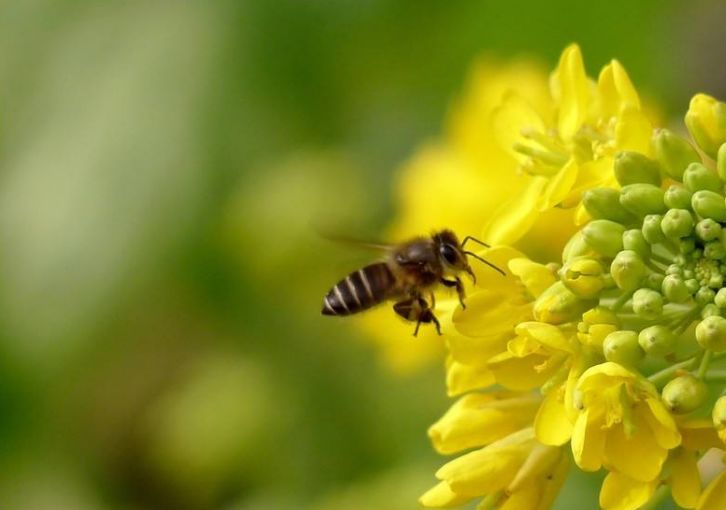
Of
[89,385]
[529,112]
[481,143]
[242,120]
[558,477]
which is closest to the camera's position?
[558,477]

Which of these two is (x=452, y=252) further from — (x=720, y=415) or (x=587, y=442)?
(x=720, y=415)

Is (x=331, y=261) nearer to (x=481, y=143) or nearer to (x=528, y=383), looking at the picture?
(x=481, y=143)

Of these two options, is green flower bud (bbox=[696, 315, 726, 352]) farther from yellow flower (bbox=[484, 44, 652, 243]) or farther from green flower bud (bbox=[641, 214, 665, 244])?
yellow flower (bbox=[484, 44, 652, 243])

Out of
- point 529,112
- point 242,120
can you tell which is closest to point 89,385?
point 242,120

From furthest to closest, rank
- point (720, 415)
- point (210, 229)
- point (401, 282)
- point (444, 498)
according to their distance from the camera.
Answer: point (210, 229) < point (401, 282) < point (444, 498) < point (720, 415)

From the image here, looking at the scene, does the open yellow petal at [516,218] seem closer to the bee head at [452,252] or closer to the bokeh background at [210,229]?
the bee head at [452,252]

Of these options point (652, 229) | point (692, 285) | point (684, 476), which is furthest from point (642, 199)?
point (684, 476)
